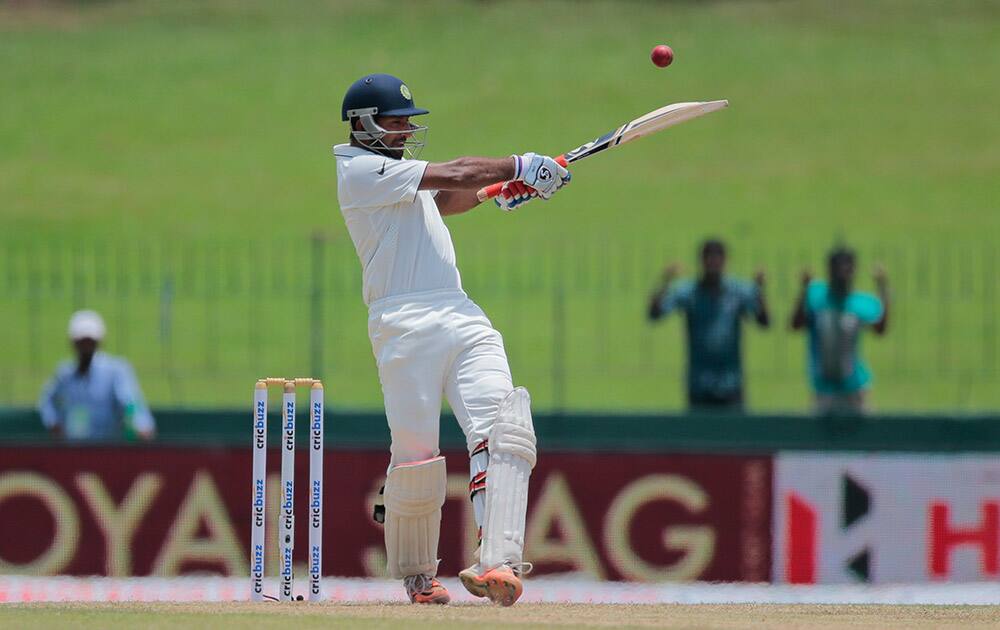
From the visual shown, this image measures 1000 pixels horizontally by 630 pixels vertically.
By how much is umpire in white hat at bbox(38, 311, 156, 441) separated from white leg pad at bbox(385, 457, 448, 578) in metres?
4.47

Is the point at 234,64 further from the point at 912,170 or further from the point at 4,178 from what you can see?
the point at 912,170

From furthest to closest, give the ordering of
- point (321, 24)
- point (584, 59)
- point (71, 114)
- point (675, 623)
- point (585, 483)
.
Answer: point (321, 24) → point (584, 59) → point (71, 114) → point (585, 483) → point (675, 623)

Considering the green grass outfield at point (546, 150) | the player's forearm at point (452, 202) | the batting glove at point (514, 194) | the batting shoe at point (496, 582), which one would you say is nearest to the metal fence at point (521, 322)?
the green grass outfield at point (546, 150)

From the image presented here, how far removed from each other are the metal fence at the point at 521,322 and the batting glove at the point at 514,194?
1016 centimetres

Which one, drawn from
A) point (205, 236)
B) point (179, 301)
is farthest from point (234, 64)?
point (179, 301)

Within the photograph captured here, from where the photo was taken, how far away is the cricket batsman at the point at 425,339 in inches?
279

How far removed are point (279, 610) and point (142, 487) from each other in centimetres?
378

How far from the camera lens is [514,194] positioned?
24.2 ft

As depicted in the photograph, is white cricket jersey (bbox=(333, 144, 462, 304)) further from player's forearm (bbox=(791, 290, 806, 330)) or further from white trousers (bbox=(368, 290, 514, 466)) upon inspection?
player's forearm (bbox=(791, 290, 806, 330))

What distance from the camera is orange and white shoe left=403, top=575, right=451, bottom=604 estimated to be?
7418 millimetres

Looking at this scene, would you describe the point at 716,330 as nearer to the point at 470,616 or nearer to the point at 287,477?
the point at 287,477

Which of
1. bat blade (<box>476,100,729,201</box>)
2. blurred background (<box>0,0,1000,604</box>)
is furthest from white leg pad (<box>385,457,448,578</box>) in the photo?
blurred background (<box>0,0,1000,604</box>)

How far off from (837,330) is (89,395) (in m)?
4.70

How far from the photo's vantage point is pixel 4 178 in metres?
27.0
